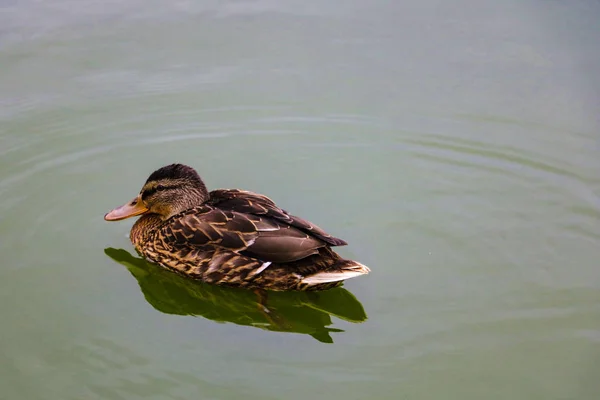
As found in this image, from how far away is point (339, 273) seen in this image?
18.6 feet

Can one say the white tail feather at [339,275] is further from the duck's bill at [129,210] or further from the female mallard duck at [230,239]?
the duck's bill at [129,210]

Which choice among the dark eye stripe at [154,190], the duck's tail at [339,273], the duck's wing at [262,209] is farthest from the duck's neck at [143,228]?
the duck's tail at [339,273]

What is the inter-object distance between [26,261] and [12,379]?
1.31 m

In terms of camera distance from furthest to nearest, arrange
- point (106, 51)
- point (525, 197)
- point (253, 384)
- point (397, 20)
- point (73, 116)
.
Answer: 1. point (397, 20)
2. point (106, 51)
3. point (73, 116)
4. point (525, 197)
5. point (253, 384)

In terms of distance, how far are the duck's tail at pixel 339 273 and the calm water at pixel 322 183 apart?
25 centimetres

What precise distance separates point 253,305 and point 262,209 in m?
0.70

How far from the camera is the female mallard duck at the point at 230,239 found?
5.79 metres

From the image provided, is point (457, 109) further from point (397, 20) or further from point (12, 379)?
point (12, 379)

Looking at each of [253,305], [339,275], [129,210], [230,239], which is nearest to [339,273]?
[339,275]

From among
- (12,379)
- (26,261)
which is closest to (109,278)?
(26,261)

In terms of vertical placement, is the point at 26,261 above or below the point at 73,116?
below

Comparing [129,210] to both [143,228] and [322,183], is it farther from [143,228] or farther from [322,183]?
[322,183]

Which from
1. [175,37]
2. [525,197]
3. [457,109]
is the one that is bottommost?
[525,197]

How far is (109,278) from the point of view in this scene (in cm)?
605
